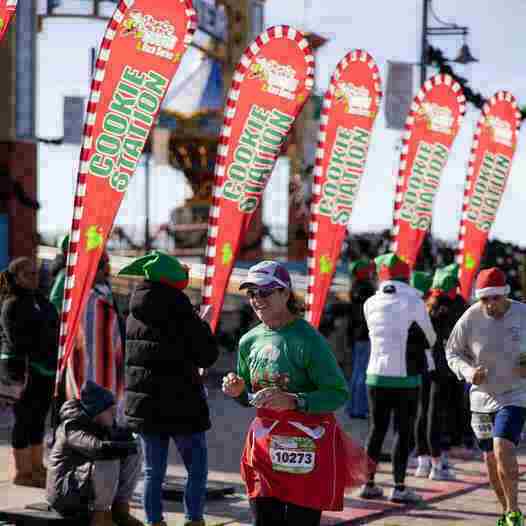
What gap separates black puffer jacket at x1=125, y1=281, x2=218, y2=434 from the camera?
23.1 feet

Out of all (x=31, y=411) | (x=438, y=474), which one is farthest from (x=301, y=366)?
(x=438, y=474)

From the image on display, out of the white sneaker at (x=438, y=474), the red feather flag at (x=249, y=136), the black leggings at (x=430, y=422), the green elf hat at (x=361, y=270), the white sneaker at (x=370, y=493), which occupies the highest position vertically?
the red feather flag at (x=249, y=136)

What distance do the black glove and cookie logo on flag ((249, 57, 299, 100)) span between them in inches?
130

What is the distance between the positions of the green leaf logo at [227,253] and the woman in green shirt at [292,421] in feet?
12.1

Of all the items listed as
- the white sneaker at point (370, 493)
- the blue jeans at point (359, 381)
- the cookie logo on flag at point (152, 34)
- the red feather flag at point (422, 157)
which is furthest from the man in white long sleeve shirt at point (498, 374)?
the blue jeans at point (359, 381)

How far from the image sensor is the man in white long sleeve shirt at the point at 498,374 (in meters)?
7.52

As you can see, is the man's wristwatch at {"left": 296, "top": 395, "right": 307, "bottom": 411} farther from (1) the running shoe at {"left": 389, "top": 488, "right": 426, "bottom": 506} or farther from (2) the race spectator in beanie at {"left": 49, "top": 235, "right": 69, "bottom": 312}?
(2) the race spectator in beanie at {"left": 49, "top": 235, "right": 69, "bottom": 312}

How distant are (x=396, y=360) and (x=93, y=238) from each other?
235 cm

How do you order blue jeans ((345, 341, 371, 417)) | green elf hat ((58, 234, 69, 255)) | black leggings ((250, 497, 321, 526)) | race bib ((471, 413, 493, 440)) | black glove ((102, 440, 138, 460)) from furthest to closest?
blue jeans ((345, 341, 371, 417)) → green elf hat ((58, 234, 69, 255)) → race bib ((471, 413, 493, 440)) → black glove ((102, 440, 138, 460)) → black leggings ((250, 497, 321, 526))

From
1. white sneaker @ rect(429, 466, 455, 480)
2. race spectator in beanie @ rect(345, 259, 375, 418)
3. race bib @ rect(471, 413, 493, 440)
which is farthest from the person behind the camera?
race spectator in beanie @ rect(345, 259, 375, 418)

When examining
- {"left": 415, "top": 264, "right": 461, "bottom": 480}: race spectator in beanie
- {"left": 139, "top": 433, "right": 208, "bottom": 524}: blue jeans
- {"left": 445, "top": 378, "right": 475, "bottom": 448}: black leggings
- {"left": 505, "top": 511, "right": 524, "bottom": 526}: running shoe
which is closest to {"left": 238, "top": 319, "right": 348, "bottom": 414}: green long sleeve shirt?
{"left": 139, "top": 433, "right": 208, "bottom": 524}: blue jeans

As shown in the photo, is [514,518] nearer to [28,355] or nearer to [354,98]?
[28,355]

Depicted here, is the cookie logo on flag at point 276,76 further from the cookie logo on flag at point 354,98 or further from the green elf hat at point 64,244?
the green elf hat at point 64,244

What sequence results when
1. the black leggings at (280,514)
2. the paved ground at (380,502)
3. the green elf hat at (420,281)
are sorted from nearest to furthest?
the black leggings at (280,514) < the paved ground at (380,502) < the green elf hat at (420,281)
